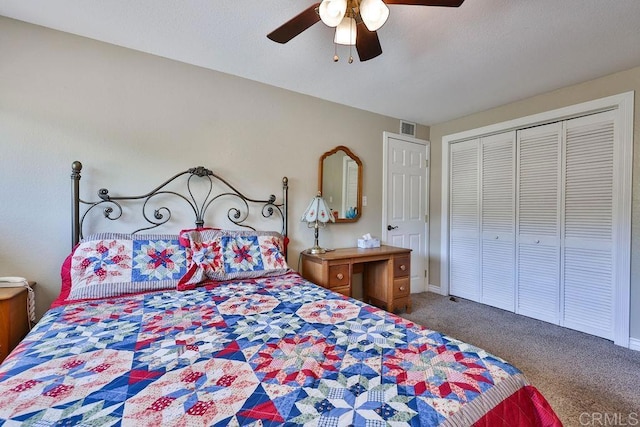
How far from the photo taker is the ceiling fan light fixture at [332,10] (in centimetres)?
138

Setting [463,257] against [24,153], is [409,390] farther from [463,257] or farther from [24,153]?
[463,257]

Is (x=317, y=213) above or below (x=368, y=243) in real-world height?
above

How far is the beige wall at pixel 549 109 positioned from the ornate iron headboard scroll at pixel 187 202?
2291mm

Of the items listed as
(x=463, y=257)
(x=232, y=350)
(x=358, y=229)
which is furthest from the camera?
(x=463, y=257)

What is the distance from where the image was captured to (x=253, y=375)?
3.11 ft

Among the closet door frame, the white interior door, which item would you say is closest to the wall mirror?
the white interior door

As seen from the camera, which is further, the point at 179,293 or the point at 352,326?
the point at 179,293

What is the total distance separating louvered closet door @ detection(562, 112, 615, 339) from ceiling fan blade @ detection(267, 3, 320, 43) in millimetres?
2850

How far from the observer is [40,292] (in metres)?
1.98

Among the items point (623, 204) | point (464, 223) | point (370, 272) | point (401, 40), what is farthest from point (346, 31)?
point (464, 223)

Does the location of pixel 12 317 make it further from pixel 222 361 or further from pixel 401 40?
pixel 401 40

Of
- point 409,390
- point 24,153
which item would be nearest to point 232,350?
point 409,390

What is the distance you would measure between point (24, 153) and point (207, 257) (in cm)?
136

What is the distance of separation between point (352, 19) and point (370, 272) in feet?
8.26
